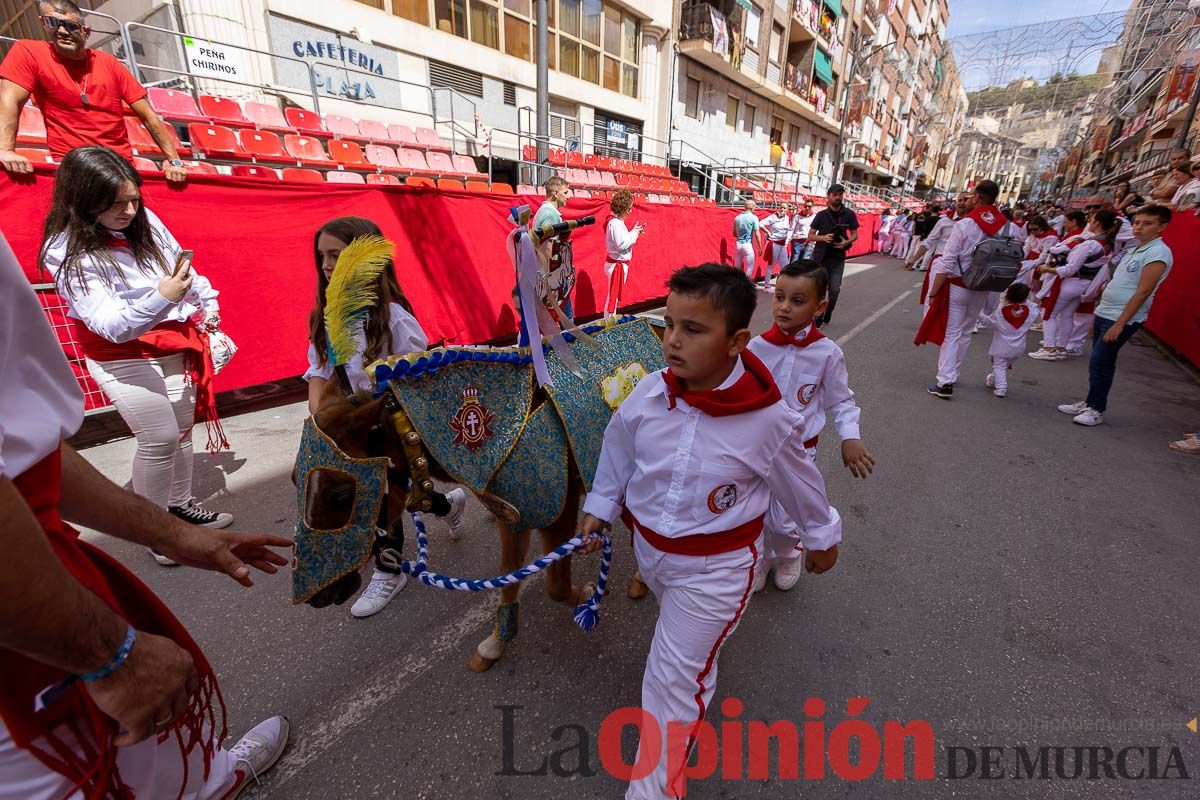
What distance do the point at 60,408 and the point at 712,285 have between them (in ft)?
4.65

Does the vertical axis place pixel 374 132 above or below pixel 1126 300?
A: above

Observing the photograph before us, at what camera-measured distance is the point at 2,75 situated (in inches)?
140

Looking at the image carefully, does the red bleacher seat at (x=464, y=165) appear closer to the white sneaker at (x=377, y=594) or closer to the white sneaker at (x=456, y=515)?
the white sneaker at (x=456, y=515)

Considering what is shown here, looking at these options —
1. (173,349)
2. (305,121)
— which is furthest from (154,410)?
(305,121)

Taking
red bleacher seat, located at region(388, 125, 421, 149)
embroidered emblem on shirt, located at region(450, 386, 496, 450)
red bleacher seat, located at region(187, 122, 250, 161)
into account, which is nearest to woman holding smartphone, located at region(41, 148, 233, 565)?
embroidered emblem on shirt, located at region(450, 386, 496, 450)

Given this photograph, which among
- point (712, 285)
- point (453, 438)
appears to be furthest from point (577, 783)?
point (712, 285)

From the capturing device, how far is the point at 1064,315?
23.6 ft

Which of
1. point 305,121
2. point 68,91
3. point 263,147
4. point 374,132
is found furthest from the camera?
point 374,132

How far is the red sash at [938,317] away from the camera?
541cm

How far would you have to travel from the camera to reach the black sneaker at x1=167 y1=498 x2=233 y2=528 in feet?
9.90

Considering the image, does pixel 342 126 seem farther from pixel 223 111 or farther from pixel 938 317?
pixel 938 317

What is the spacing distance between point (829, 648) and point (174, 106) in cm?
1201

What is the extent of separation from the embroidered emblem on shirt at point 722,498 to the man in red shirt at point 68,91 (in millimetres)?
4651

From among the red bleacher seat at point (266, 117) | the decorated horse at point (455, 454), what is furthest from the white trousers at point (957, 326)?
the red bleacher seat at point (266, 117)
